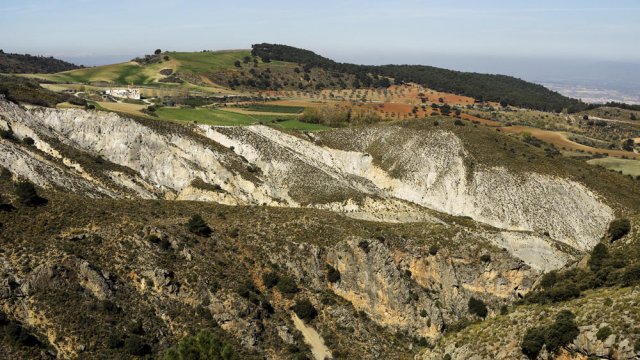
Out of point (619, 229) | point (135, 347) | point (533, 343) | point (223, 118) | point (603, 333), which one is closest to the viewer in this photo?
point (603, 333)

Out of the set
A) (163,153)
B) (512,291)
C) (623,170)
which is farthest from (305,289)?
(623,170)

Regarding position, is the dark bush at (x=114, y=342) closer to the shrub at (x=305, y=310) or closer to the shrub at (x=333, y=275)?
the shrub at (x=305, y=310)

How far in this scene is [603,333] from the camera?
3059 cm

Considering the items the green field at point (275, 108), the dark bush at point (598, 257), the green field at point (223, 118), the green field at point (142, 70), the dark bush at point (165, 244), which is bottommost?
the dark bush at point (165, 244)

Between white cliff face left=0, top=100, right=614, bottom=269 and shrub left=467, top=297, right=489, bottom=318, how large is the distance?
1540 cm

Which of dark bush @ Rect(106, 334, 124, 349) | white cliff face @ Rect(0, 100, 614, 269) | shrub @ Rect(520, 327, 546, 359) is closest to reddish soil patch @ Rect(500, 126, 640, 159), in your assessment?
white cliff face @ Rect(0, 100, 614, 269)

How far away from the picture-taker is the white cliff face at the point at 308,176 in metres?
80.4

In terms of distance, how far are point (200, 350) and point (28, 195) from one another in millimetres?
26235

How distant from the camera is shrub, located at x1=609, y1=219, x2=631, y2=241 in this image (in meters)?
49.0

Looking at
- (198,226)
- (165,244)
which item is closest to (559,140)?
(198,226)

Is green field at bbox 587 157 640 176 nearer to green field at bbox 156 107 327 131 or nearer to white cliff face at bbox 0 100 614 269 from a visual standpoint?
white cliff face at bbox 0 100 614 269

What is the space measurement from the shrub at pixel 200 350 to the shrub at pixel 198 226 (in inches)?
767

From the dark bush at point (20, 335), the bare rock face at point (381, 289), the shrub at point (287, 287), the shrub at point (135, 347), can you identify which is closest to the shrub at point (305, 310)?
the shrub at point (287, 287)

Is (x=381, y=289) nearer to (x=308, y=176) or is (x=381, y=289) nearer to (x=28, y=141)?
(x=308, y=176)
